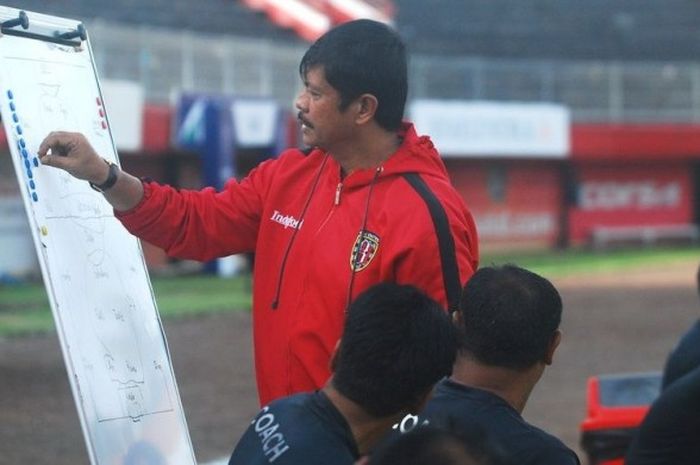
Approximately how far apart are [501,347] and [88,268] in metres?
1.19

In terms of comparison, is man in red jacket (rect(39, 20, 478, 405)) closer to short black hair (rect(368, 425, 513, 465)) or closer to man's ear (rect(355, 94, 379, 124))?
man's ear (rect(355, 94, 379, 124))

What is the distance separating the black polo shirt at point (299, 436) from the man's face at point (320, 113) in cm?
87

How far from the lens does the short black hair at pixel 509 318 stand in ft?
8.98

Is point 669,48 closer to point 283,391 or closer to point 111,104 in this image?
point 111,104

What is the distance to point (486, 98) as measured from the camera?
1254 inches

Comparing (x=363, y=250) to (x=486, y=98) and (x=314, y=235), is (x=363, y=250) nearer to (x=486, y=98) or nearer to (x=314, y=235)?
(x=314, y=235)

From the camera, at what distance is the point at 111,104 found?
22.1m

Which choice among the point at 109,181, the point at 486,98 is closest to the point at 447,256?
the point at 109,181

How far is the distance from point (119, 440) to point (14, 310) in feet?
46.6

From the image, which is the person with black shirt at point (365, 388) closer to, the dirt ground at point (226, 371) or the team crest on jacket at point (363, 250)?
the team crest on jacket at point (363, 250)

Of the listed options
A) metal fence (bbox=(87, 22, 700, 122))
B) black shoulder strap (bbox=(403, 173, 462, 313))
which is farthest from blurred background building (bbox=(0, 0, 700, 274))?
black shoulder strap (bbox=(403, 173, 462, 313))

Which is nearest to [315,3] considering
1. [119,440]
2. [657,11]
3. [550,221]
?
[550,221]

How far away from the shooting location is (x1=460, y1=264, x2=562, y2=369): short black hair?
2.74 meters

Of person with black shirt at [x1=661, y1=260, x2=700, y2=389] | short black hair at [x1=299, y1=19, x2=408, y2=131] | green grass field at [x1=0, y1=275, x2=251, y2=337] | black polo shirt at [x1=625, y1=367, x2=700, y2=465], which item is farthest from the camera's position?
green grass field at [x1=0, y1=275, x2=251, y2=337]
